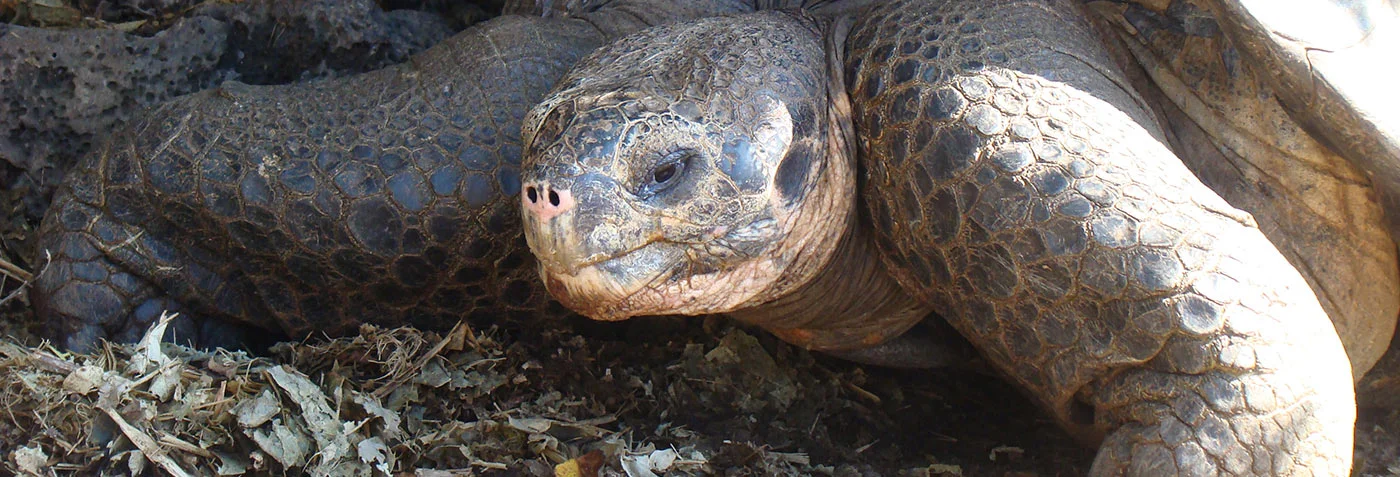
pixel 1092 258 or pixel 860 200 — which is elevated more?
pixel 1092 258

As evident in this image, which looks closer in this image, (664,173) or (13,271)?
(664,173)

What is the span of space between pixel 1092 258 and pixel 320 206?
5.04 feet

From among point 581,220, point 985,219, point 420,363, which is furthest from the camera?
point 420,363

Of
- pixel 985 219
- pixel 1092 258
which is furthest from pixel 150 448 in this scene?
pixel 1092 258

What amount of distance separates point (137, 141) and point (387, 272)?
2.16ft

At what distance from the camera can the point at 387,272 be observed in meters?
2.69

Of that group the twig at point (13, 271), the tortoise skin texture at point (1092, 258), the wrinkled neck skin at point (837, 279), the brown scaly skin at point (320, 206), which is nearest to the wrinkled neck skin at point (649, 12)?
the brown scaly skin at point (320, 206)

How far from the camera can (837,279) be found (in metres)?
2.56

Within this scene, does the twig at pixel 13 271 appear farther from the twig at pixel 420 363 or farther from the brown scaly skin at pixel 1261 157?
the brown scaly skin at pixel 1261 157

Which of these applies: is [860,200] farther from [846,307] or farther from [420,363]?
[420,363]

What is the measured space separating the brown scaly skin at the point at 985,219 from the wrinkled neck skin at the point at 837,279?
1 centimetres

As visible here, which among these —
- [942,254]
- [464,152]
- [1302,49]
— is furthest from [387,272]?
[1302,49]

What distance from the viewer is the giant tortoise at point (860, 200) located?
2057mm

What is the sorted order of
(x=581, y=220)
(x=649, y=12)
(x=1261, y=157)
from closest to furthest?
(x=581, y=220)
(x=1261, y=157)
(x=649, y=12)
